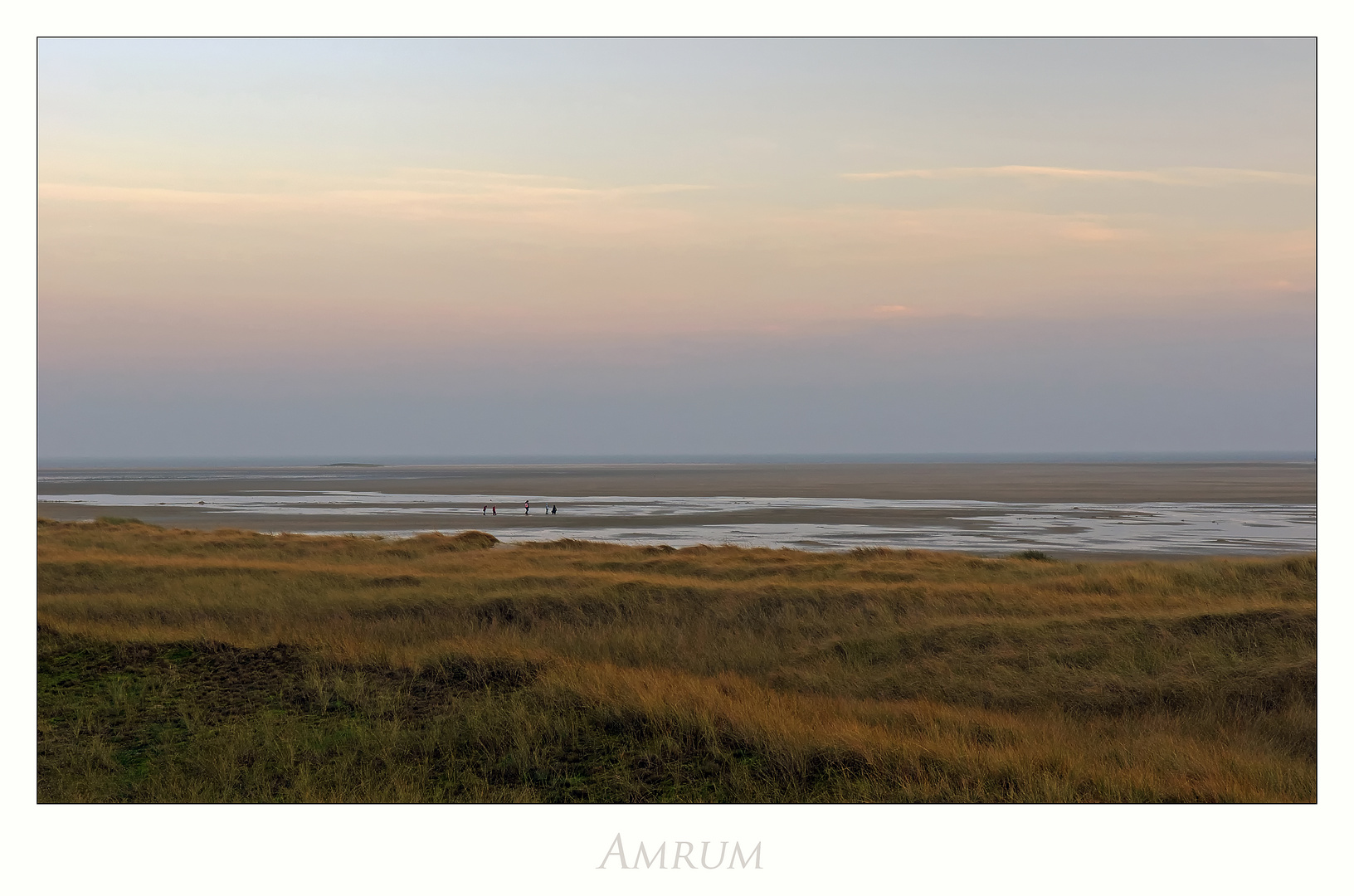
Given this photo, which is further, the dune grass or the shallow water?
the shallow water

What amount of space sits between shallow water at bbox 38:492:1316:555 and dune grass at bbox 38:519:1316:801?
18.7 metres

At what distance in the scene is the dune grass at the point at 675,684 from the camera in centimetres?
860

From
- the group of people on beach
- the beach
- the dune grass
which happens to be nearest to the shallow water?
the beach

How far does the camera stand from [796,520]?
55.8 meters

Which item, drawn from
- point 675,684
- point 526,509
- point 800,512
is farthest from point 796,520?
point 675,684

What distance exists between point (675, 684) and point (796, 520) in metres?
44.8

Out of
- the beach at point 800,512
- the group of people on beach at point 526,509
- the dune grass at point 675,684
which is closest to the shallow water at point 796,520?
the beach at point 800,512

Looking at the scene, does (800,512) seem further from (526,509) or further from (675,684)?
(675,684)

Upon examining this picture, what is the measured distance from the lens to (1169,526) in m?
48.8

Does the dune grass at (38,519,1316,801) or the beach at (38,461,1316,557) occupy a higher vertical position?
the dune grass at (38,519,1316,801)

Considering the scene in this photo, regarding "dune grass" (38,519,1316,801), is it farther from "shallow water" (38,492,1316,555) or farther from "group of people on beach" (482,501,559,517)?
"group of people on beach" (482,501,559,517)

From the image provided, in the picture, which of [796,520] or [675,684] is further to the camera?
[796,520]

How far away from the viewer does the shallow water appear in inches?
1641
